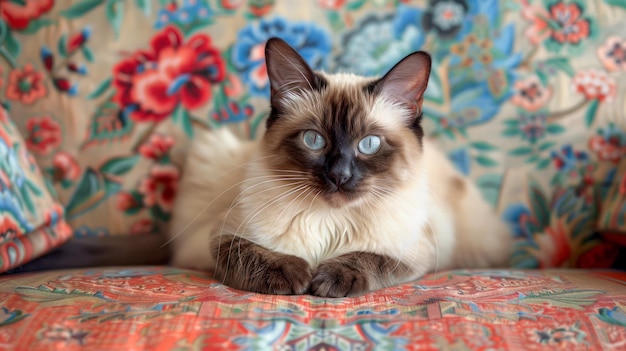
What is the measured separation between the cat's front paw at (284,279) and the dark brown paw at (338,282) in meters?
0.03

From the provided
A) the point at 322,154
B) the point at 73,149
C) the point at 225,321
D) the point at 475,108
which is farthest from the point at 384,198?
the point at 73,149

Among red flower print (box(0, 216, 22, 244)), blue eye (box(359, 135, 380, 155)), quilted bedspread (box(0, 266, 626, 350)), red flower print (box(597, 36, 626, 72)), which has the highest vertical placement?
red flower print (box(597, 36, 626, 72))

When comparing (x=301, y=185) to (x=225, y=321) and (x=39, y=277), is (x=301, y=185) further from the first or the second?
(x=39, y=277)

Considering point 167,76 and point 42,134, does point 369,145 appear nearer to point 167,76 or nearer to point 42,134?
point 167,76

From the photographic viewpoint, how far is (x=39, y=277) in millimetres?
1453

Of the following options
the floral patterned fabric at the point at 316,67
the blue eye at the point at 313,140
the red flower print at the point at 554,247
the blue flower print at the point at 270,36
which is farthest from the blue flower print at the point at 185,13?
the red flower print at the point at 554,247

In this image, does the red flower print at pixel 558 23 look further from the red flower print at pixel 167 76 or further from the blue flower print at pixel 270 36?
the red flower print at pixel 167 76

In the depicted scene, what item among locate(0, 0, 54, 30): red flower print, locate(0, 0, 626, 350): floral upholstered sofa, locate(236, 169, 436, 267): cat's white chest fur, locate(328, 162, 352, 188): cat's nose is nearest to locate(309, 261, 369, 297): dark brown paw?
locate(236, 169, 436, 267): cat's white chest fur

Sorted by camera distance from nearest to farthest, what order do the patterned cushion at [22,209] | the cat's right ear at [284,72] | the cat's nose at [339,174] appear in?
the cat's nose at [339,174], the cat's right ear at [284,72], the patterned cushion at [22,209]

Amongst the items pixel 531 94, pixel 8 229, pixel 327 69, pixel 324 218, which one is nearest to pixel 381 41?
pixel 327 69

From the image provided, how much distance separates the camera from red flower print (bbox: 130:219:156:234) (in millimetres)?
1969

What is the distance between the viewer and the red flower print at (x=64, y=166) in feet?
6.32

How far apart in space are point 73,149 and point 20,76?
0.31 metres

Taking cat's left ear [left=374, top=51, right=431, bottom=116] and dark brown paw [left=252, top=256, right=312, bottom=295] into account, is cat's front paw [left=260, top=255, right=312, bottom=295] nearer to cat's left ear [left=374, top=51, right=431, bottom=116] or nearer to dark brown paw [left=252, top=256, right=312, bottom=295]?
dark brown paw [left=252, top=256, right=312, bottom=295]
